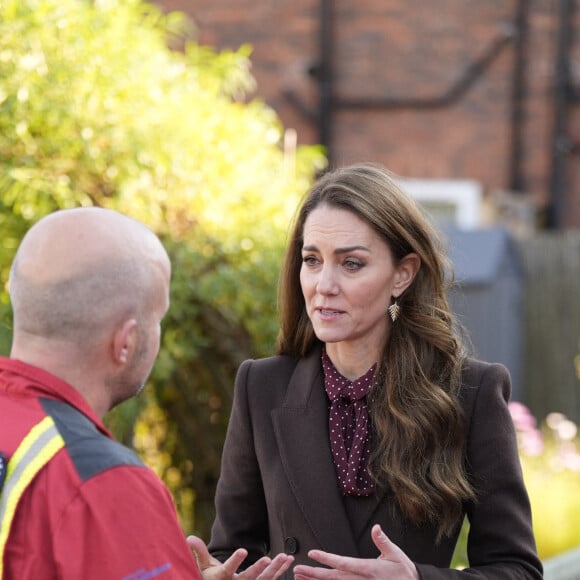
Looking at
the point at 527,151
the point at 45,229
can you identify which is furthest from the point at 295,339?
the point at 527,151

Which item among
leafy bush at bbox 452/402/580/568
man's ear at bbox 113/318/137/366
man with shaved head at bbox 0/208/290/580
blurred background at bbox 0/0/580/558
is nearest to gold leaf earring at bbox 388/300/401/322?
blurred background at bbox 0/0/580/558

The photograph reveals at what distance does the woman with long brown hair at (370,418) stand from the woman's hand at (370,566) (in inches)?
3.8

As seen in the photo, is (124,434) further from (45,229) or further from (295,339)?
(45,229)

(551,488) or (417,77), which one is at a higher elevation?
(417,77)

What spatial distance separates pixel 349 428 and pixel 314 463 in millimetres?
127

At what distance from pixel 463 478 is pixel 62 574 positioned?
3.66 feet

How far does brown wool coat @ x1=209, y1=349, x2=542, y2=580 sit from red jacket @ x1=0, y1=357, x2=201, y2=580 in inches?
33.5

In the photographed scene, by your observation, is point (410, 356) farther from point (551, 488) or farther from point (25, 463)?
point (551, 488)

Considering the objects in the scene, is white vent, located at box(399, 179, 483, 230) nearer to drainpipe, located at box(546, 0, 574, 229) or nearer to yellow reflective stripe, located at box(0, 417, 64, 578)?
drainpipe, located at box(546, 0, 574, 229)

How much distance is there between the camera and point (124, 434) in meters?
4.84

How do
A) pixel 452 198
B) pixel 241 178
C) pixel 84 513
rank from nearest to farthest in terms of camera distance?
1. pixel 84 513
2. pixel 241 178
3. pixel 452 198

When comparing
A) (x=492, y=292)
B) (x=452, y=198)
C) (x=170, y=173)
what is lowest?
(x=492, y=292)

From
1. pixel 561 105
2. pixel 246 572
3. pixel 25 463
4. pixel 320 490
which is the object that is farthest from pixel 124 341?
pixel 561 105

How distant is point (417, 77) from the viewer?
12336 mm
